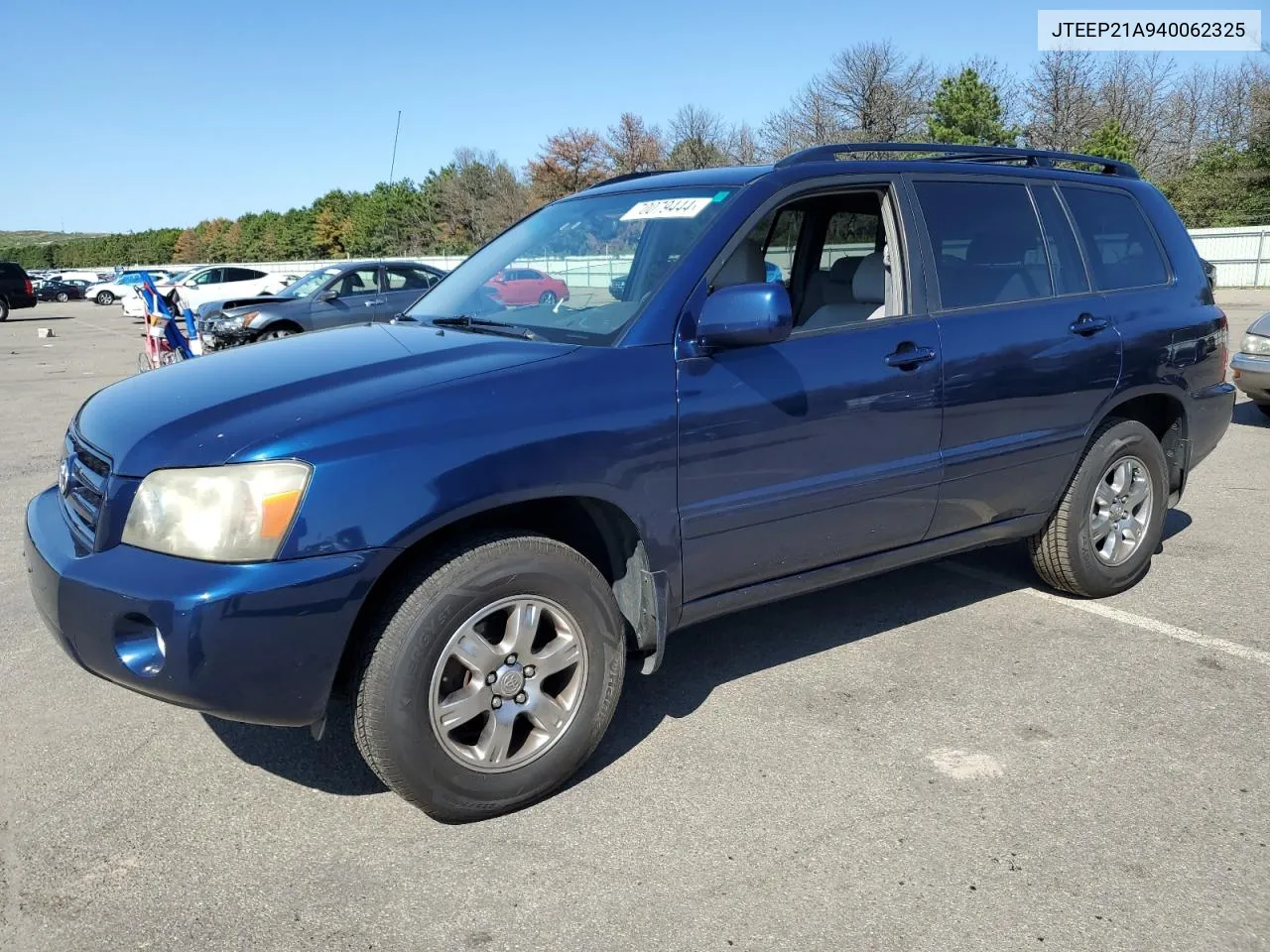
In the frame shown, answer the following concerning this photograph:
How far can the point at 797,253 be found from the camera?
4.66 metres

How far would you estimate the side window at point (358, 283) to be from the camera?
16.3 meters

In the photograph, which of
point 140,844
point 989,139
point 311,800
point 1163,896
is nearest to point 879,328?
point 1163,896

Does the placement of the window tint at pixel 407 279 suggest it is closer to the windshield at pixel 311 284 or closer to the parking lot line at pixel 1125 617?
the windshield at pixel 311 284

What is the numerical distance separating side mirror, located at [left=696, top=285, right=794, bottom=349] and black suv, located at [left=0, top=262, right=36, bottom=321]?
112 feet

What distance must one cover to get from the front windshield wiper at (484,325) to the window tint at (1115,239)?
8.48 feet

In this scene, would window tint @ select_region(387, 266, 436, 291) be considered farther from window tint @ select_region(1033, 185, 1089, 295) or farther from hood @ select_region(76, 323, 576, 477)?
hood @ select_region(76, 323, 576, 477)

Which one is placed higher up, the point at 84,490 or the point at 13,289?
the point at 13,289

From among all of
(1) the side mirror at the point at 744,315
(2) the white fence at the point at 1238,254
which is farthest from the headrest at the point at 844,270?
(2) the white fence at the point at 1238,254

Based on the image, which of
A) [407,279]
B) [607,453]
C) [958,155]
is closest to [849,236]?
[958,155]

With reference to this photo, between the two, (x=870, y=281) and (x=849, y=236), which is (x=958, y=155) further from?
(x=870, y=281)

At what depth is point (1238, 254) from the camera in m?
31.4

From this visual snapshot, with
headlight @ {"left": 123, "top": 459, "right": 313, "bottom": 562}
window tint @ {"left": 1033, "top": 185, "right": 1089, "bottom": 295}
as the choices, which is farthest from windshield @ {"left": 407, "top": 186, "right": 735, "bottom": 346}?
window tint @ {"left": 1033, "top": 185, "right": 1089, "bottom": 295}

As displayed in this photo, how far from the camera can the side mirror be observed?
10.4 ft

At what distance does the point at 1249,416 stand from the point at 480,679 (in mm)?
9163
